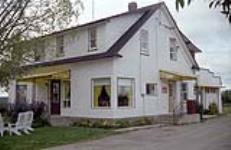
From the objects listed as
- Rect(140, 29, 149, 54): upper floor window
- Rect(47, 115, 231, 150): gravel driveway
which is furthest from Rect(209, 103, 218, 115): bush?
Rect(47, 115, 231, 150): gravel driveway

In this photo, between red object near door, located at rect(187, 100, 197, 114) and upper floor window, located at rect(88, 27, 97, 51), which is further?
red object near door, located at rect(187, 100, 197, 114)

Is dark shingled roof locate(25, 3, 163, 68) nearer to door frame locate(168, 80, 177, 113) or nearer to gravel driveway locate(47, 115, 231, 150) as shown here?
door frame locate(168, 80, 177, 113)

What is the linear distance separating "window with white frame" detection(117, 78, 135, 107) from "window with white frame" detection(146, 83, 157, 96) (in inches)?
74.8

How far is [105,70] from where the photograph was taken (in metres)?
25.7

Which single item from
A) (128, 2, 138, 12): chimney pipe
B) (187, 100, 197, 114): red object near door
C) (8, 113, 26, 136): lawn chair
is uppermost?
(128, 2, 138, 12): chimney pipe

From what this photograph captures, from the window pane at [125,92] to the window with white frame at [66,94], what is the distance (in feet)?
15.5

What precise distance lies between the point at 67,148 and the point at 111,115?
9.11 m

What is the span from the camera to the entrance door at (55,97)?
31.4 m

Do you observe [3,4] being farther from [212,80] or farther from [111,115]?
[212,80]

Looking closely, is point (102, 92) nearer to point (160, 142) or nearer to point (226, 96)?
point (160, 142)

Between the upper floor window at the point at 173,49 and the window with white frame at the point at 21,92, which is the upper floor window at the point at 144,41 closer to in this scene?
the upper floor window at the point at 173,49

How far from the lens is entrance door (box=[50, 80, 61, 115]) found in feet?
103

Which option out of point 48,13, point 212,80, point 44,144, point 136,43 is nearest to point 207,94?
point 212,80

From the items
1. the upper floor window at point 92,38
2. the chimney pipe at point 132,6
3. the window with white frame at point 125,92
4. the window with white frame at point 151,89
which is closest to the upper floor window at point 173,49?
the chimney pipe at point 132,6
